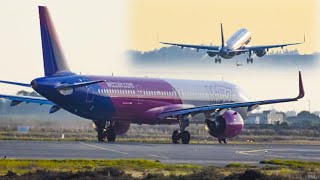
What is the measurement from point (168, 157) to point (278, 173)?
11835 mm

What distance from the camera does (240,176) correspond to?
127 feet

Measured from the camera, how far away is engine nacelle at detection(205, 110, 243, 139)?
244ft

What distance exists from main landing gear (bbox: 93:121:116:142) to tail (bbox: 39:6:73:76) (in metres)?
7.66

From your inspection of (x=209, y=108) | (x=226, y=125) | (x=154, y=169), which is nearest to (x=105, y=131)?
(x=209, y=108)

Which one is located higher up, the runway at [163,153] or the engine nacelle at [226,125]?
the engine nacelle at [226,125]

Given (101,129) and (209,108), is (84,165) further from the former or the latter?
(101,129)

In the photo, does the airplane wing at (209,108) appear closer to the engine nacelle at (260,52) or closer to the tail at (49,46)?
the tail at (49,46)

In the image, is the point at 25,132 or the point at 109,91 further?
the point at 25,132

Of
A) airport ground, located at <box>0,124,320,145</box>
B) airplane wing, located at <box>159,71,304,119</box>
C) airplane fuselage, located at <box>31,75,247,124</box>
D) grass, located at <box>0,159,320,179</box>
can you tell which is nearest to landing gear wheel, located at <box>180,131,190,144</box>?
airplane wing, located at <box>159,71,304,119</box>

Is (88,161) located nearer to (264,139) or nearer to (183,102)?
(183,102)

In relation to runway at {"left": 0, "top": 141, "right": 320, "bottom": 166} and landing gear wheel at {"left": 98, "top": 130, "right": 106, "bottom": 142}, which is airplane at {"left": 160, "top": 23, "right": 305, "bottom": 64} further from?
runway at {"left": 0, "top": 141, "right": 320, "bottom": 166}

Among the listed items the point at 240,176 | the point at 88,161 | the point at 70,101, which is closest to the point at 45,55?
the point at 70,101

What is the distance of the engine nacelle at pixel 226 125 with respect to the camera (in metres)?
74.3

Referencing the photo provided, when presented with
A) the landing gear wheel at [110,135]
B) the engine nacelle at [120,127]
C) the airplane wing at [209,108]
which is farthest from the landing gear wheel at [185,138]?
the landing gear wheel at [110,135]
